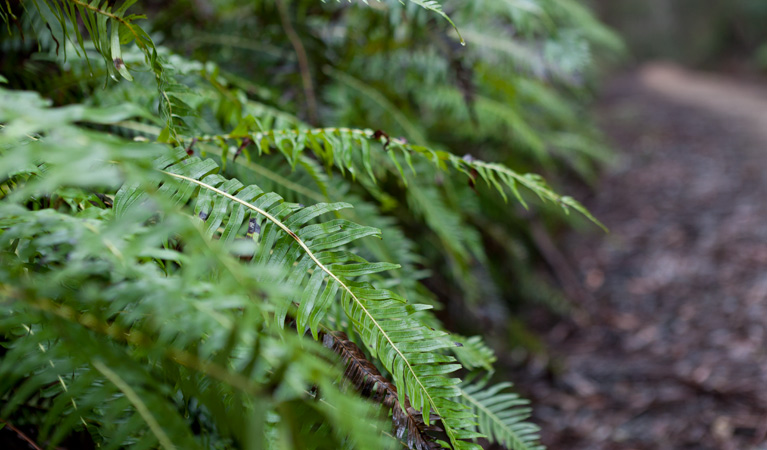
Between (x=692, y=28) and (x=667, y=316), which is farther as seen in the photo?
(x=692, y=28)

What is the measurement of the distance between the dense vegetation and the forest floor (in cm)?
85

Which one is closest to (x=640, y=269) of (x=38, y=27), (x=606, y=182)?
(x=606, y=182)

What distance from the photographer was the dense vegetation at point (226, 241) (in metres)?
0.30

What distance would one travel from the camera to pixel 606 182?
153 inches

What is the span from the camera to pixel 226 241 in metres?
0.46

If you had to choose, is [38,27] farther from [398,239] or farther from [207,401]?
[207,401]

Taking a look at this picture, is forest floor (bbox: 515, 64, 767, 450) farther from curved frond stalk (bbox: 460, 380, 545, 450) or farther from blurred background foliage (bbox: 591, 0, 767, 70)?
blurred background foliage (bbox: 591, 0, 767, 70)

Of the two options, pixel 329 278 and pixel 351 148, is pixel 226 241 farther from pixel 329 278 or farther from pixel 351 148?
pixel 351 148

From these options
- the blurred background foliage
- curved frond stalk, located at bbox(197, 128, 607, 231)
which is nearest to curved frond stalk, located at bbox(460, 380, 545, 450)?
curved frond stalk, located at bbox(197, 128, 607, 231)

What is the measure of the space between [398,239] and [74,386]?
76 cm

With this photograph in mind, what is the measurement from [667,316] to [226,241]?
2.48 m

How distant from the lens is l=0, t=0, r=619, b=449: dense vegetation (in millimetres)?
296

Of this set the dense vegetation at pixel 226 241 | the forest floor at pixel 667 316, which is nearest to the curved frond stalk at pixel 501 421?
the dense vegetation at pixel 226 241

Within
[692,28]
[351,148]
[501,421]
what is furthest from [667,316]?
[692,28]
